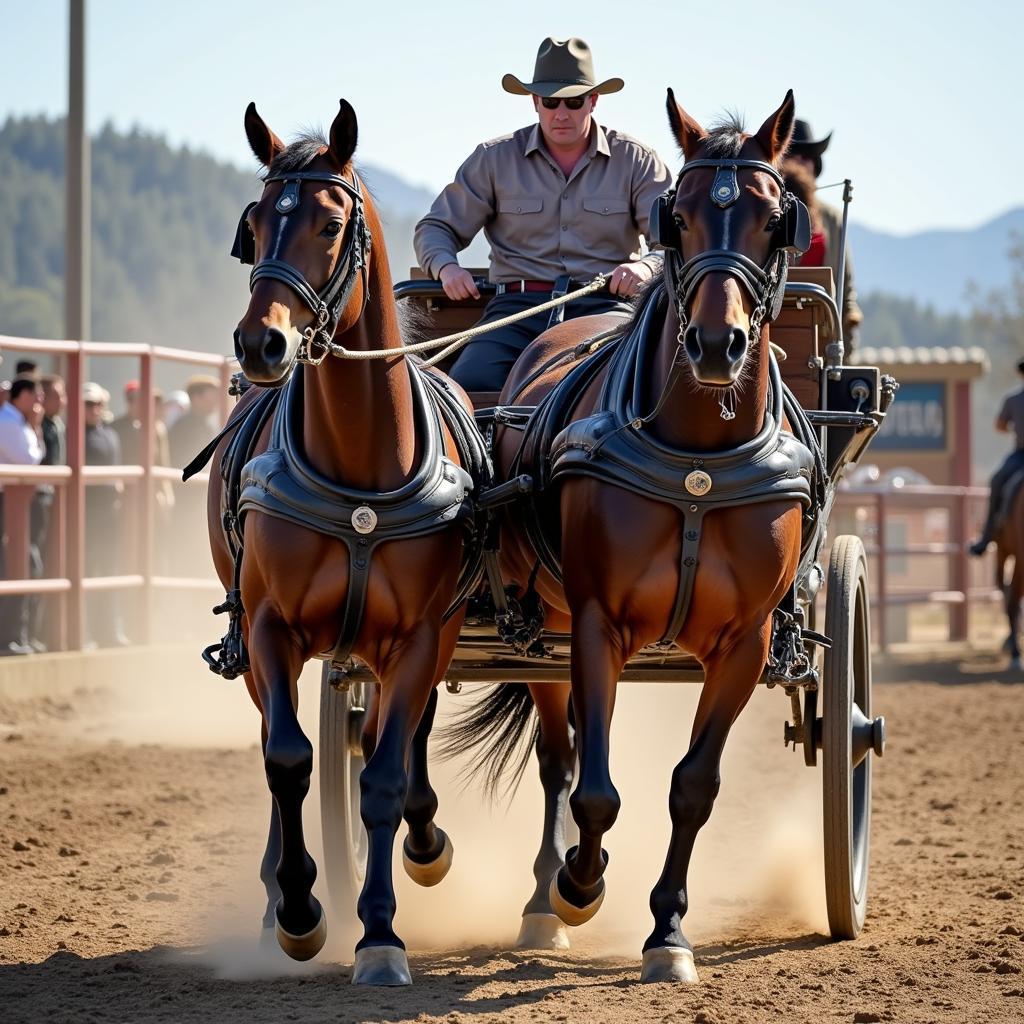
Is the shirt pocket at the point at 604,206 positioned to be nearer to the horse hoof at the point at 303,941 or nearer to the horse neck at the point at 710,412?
the horse neck at the point at 710,412

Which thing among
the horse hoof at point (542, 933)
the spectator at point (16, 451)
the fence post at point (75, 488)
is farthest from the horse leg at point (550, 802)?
the spectator at point (16, 451)

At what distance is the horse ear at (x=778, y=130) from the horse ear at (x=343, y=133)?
1.05m

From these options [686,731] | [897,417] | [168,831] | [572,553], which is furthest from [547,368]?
[897,417]

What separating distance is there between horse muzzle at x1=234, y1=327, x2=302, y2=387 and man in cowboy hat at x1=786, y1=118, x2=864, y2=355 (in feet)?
9.45

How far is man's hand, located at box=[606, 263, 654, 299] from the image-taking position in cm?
577

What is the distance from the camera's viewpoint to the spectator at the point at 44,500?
11.0 meters

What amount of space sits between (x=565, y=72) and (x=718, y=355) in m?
2.30

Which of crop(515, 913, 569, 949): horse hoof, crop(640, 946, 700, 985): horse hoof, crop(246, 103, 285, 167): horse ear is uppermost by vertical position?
crop(246, 103, 285, 167): horse ear

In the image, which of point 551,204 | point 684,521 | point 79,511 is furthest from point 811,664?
point 79,511

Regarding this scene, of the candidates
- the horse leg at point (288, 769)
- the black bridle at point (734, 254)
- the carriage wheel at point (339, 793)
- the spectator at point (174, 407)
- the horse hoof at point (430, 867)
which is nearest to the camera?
the black bridle at point (734, 254)

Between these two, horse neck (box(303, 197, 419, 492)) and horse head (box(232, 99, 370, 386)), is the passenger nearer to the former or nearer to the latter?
horse neck (box(303, 197, 419, 492))

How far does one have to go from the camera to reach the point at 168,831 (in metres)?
7.38

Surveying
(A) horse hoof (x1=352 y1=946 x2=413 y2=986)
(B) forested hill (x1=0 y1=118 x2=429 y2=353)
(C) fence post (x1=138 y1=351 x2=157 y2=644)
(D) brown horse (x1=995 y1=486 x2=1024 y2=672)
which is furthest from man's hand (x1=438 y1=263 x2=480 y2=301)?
(B) forested hill (x1=0 y1=118 x2=429 y2=353)

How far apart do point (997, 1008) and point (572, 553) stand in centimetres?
156
